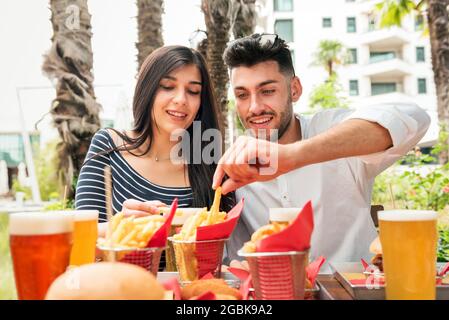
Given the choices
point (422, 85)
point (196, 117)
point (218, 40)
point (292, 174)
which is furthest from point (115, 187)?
point (422, 85)

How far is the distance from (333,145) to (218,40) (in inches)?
156

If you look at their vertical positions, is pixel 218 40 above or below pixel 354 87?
below

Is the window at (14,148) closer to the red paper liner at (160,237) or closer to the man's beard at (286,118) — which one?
the man's beard at (286,118)

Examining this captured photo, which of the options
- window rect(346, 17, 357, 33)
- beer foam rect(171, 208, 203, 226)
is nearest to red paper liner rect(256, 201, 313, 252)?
beer foam rect(171, 208, 203, 226)

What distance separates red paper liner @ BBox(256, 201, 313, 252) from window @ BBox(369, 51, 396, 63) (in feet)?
116

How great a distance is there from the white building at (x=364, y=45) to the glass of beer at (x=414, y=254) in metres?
30.2

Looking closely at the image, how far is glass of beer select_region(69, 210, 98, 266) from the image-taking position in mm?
1277

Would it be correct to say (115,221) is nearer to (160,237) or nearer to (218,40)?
(160,237)

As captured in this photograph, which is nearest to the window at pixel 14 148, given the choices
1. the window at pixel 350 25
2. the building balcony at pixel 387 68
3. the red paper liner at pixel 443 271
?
the red paper liner at pixel 443 271

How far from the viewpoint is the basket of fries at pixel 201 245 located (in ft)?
4.17

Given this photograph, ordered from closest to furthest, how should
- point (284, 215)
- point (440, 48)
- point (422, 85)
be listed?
1. point (284, 215)
2. point (440, 48)
3. point (422, 85)

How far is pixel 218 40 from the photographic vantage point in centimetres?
529

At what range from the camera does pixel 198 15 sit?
551 cm
